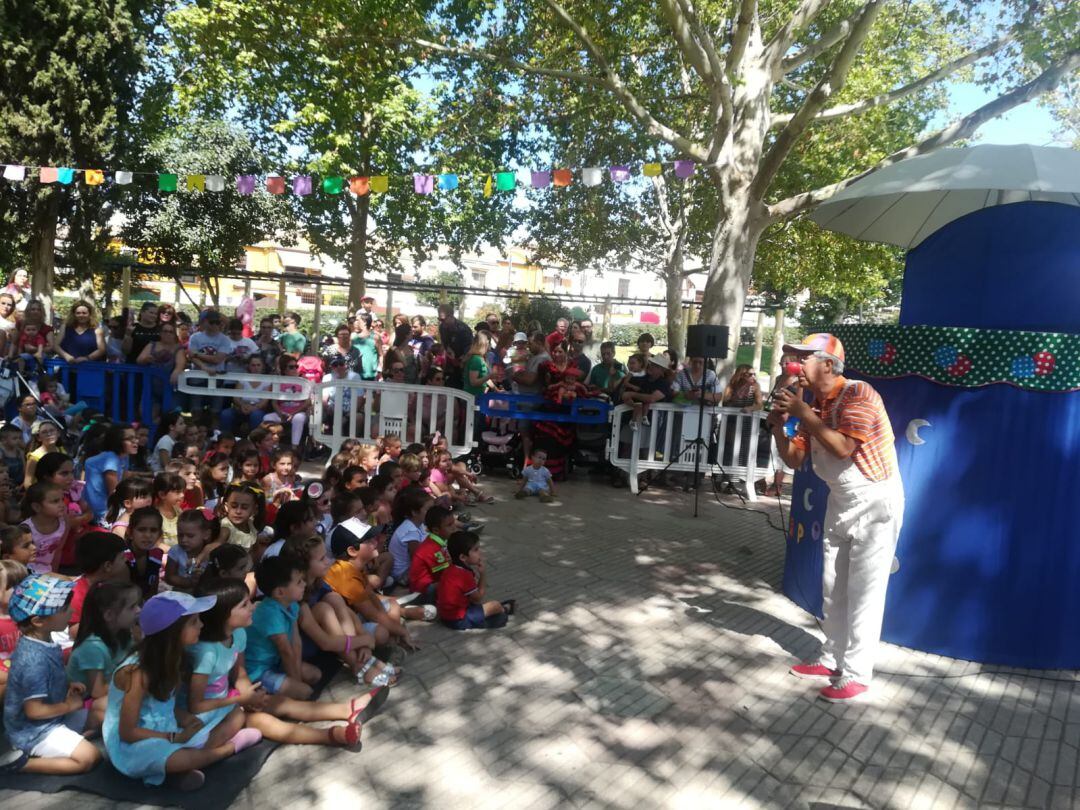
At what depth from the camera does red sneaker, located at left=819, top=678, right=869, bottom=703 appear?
4.64 metres

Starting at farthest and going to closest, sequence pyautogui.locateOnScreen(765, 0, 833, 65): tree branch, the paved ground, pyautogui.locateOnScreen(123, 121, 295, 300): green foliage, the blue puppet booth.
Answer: pyautogui.locateOnScreen(123, 121, 295, 300): green foliage < pyautogui.locateOnScreen(765, 0, 833, 65): tree branch < the blue puppet booth < the paved ground

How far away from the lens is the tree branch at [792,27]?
12031 mm

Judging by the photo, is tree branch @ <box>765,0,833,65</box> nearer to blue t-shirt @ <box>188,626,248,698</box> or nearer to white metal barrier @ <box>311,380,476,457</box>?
white metal barrier @ <box>311,380,476,457</box>

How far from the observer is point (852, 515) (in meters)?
4.73

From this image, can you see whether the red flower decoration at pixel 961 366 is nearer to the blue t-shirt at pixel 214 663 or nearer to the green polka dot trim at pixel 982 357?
the green polka dot trim at pixel 982 357

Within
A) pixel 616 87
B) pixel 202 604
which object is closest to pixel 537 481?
pixel 202 604

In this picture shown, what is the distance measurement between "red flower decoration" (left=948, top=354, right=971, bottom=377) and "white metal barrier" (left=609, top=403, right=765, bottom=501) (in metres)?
4.86

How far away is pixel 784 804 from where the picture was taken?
3.60 metres

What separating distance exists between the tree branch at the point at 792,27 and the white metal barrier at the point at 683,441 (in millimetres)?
6089

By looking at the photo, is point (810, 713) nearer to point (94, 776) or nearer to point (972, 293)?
point (972, 293)

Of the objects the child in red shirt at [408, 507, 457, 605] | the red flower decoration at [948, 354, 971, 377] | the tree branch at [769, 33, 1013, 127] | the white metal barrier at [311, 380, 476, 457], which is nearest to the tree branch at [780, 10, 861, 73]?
the tree branch at [769, 33, 1013, 127]

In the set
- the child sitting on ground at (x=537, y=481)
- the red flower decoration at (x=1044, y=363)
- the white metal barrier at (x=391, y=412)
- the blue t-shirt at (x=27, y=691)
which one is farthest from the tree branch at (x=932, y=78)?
the blue t-shirt at (x=27, y=691)

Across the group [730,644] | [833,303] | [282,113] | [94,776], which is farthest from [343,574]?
[833,303]

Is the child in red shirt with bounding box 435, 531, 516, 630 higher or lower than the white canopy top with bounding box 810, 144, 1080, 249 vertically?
lower
